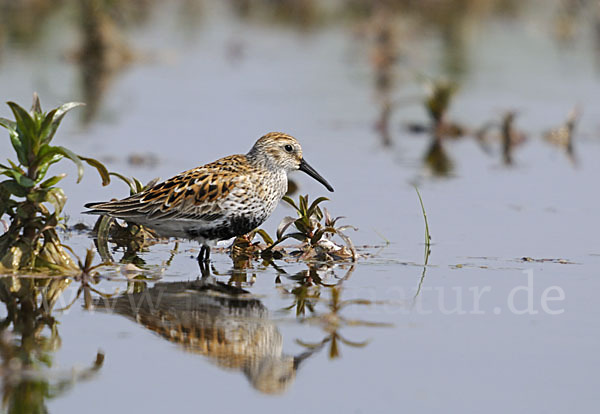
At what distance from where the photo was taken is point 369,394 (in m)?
6.31

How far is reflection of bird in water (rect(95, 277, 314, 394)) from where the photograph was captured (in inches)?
263

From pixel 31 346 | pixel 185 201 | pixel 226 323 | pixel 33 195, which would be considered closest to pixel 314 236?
pixel 185 201

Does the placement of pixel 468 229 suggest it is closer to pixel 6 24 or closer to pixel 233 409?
pixel 233 409

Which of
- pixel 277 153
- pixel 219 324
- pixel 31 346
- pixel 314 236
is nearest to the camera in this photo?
pixel 31 346

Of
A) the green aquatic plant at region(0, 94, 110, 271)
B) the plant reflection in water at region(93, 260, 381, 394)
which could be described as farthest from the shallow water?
the green aquatic plant at region(0, 94, 110, 271)

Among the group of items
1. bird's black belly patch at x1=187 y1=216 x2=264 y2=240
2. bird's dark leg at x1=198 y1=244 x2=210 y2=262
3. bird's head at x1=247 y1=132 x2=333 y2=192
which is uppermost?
bird's head at x1=247 y1=132 x2=333 y2=192

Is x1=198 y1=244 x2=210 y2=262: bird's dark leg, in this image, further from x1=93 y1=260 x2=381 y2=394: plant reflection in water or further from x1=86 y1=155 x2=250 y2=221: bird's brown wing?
x1=93 y1=260 x2=381 y2=394: plant reflection in water

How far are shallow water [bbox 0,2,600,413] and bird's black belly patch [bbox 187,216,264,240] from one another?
0.96ft

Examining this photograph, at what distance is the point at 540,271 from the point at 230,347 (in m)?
3.57

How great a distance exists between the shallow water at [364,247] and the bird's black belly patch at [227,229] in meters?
0.29

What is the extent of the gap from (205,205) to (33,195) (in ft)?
5.04

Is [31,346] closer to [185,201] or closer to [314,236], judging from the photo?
[185,201]

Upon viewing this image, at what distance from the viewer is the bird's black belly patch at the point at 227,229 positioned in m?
9.26

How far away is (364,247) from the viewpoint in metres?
10.2
